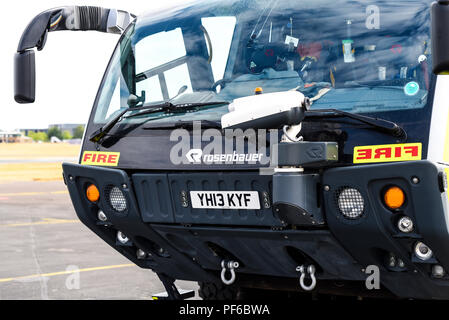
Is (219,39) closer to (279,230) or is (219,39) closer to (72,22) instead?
(72,22)

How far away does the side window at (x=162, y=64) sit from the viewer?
5129mm

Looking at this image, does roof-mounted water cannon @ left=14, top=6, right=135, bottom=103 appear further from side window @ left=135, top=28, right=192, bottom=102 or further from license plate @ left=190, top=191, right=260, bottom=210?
license plate @ left=190, top=191, right=260, bottom=210

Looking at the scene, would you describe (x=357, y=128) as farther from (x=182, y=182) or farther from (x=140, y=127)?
(x=140, y=127)

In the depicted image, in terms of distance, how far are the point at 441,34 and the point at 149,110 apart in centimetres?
210

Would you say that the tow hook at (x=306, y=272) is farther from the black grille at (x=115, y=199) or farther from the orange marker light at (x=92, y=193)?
the orange marker light at (x=92, y=193)

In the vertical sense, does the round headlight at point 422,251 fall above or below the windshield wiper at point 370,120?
below

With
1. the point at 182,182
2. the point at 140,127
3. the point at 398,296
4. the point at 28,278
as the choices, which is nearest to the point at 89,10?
the point at 140,127

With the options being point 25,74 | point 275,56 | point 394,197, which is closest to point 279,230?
point 394,197

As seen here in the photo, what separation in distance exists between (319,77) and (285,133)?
55 centimetres

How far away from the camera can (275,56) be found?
4719 mm

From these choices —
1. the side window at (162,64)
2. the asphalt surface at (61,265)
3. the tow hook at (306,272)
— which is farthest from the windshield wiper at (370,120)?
the asphalt surface at (61,265)

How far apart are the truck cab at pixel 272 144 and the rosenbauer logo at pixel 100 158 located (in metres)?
0.01

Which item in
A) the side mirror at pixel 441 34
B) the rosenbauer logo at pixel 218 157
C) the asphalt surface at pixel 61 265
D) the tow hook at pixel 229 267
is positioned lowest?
the asphalt surface at pixel 61 265

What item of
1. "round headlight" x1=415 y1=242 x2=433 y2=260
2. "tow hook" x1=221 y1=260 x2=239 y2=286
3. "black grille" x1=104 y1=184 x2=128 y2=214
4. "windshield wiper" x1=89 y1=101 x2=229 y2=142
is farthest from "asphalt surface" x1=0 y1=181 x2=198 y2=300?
"round headlight" x1=415 y1=242 x2=433 y2=260
